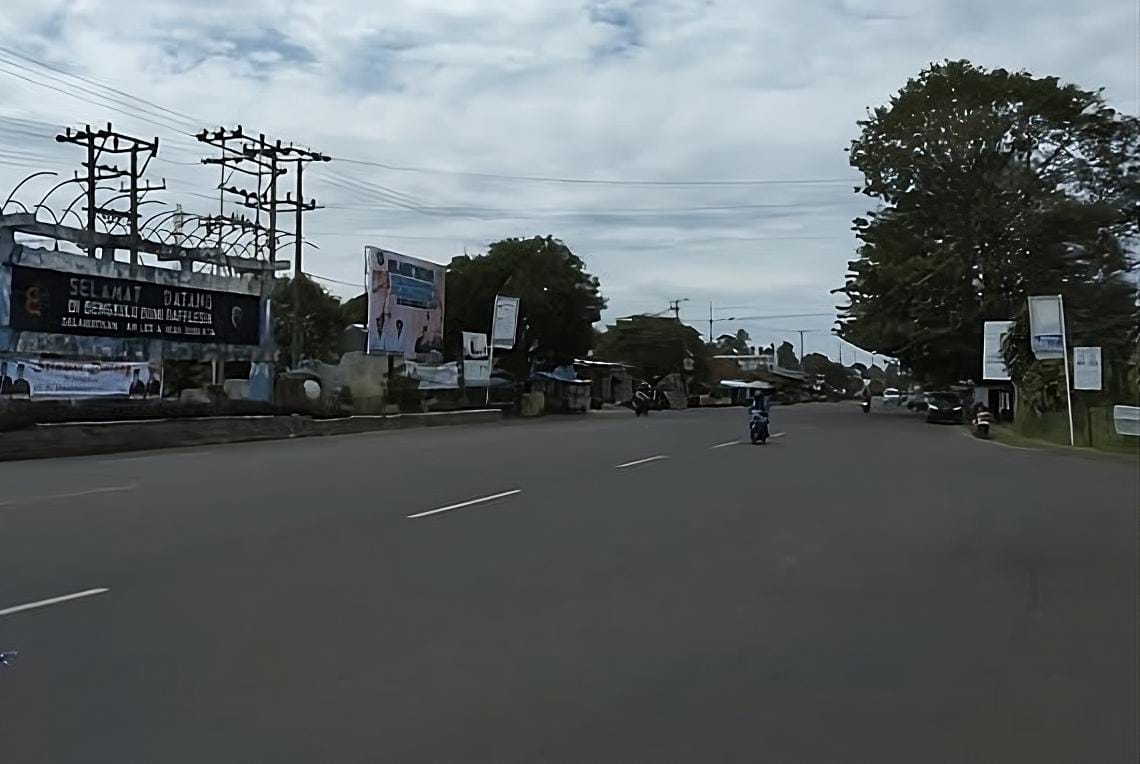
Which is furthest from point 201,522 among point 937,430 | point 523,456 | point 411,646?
point 937,430

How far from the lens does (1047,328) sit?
1273 inches

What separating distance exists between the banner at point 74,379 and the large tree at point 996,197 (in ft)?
107

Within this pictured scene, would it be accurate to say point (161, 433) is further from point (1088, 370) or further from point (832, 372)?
point (832, 372)

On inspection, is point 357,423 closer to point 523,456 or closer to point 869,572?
point 523,456

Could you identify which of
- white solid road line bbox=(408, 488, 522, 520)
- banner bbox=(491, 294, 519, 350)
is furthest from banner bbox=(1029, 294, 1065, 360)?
banner bbox=(491, 294, 519, 350)

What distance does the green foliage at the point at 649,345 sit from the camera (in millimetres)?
90500

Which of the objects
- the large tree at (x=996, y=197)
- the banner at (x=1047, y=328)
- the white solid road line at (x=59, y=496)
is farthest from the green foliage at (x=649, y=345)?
the white solid road line at (x=59, y=496)

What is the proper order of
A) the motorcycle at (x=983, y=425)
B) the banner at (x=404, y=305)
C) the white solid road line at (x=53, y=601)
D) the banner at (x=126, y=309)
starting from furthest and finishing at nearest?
the banner at (x=404, y=305) → the motorcycle at (x=983, y=425) → the banner at (x=126, y=309) → the white solid road line at (x=53, y=601)

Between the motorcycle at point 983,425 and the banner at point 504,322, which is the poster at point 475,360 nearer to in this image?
the banner at point 504,322

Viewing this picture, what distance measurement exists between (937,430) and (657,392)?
29838 mm

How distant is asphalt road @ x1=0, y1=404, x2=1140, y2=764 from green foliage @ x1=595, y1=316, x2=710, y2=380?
243 ft

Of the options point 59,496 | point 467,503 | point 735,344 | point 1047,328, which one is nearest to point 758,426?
point 1047,328

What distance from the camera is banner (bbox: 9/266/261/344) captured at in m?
27.1

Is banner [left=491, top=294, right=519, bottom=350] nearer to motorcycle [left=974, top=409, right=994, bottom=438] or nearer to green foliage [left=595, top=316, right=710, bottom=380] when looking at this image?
motorcycle [left=974, top=409, right=994, bottom=438]
